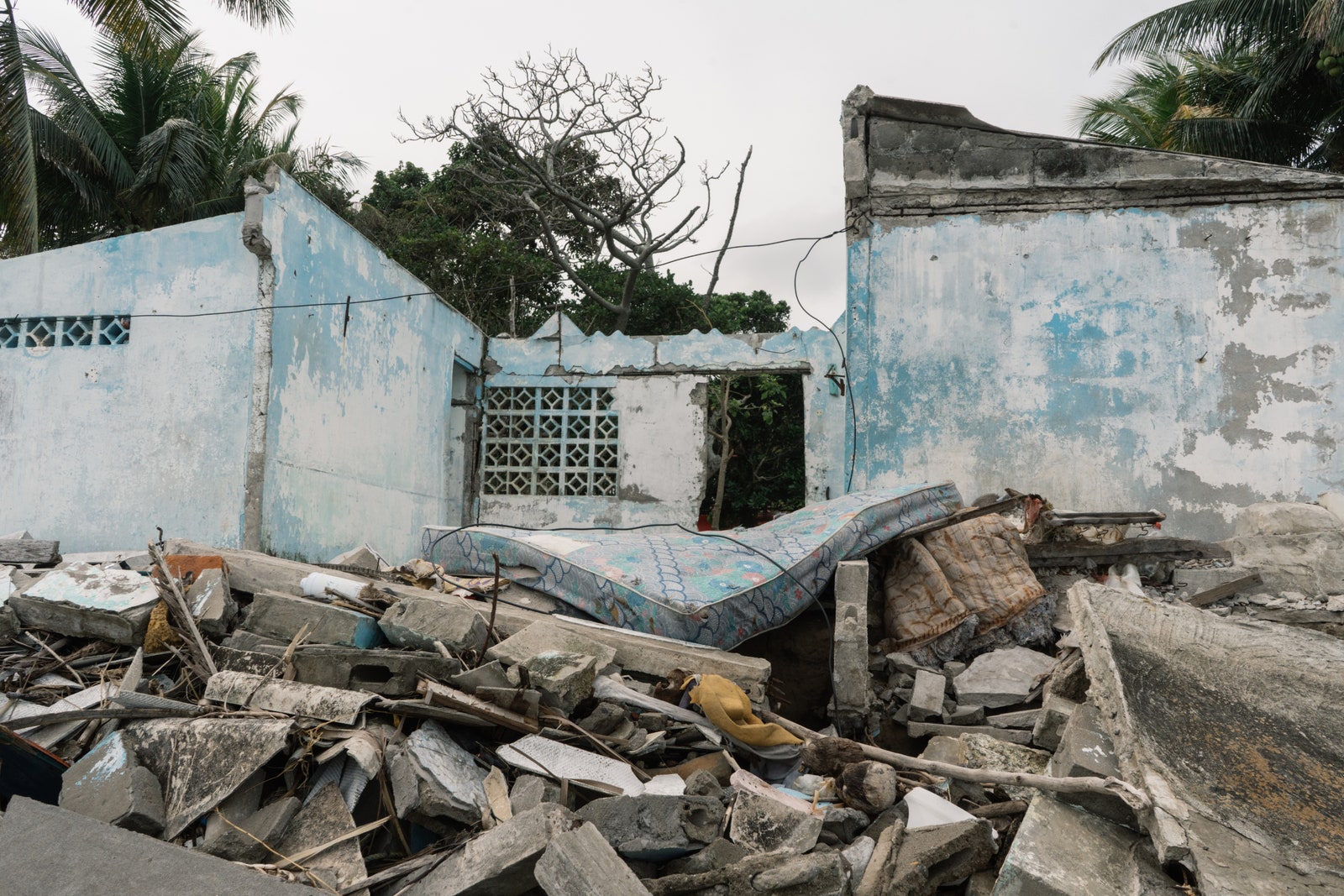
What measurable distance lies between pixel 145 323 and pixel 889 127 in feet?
20.5

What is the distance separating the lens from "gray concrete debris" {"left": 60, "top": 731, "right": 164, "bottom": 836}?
2732 mm

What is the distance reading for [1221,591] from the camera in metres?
5.79

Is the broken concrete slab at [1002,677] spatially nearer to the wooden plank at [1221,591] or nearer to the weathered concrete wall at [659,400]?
the wooden plank at [1221,591]

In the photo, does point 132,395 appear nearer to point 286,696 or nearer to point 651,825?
point 286,696

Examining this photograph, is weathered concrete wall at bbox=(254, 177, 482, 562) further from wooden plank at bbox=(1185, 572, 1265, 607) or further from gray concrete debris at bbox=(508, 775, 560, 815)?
wooden plank at bbox=(1185, 572, 1265, 607)

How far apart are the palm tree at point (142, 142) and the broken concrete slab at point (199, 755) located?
11.7 metres

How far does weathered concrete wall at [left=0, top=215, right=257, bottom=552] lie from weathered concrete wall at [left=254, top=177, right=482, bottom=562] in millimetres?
364

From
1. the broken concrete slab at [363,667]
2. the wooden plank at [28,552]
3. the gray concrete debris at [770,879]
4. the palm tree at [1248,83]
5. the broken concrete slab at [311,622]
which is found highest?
the palm tree at [1248,83]

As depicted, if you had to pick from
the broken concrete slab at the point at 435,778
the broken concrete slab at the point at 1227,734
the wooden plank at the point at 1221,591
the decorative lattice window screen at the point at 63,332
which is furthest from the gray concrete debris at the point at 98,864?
the decorative lattice window screen at the point at 63,332

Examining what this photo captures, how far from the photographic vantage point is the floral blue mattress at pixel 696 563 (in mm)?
4691

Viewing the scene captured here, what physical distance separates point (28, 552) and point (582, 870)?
4529 millimetres

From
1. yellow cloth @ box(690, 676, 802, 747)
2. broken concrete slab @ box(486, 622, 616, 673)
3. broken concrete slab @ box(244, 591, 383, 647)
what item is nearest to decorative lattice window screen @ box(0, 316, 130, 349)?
broken concrete slab @ box(244, 591, 383, 647)

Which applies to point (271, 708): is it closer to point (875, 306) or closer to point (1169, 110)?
point (875, 306)

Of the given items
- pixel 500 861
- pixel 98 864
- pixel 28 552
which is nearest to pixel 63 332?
pixel 28 552
